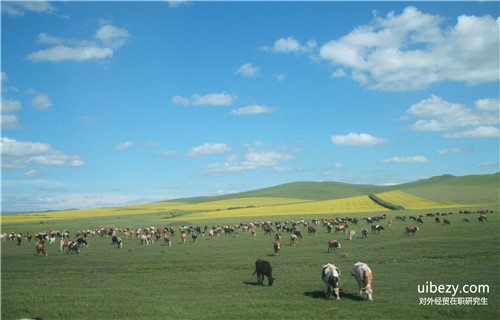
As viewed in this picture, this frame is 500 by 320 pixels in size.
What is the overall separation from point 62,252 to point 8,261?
621 cm

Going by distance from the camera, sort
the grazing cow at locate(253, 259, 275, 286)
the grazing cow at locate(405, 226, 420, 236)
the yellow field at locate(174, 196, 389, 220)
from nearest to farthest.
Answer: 1. the grazing cow at locate(253, 259, 275, 286)
2. the grazing cow at locate(405, 226, 420, 236)
3. the yellow field at locate(174, 196, 389, 220)

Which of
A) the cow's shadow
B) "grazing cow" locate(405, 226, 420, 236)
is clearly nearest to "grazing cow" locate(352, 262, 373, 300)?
the cow's shadow

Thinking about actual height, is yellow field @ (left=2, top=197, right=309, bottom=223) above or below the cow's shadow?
below

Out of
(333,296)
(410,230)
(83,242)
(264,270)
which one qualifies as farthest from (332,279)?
(83,242)

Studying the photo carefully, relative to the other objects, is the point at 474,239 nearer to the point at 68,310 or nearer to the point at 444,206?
the point at 68,310

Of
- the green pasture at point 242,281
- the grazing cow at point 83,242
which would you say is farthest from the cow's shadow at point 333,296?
the grazing cow at point 83,242

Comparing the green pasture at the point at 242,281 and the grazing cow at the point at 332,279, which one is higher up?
the grazing cow at the point at 332,279

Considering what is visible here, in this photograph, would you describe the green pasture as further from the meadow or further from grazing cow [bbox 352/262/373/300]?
grazing cow [bbox 352/262/373/300]

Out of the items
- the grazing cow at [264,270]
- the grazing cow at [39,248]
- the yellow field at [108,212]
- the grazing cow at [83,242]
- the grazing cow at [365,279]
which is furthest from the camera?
the yellow field at [108,212]

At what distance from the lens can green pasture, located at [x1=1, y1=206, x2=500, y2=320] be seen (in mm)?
14742

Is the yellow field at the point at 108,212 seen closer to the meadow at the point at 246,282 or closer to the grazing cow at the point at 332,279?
the meadow at the point at 246,282

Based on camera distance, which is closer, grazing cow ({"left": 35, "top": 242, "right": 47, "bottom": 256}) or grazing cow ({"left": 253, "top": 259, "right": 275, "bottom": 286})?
grazing cow ({"left": 253, "top": 259, "right": 275, "bottom": 286})

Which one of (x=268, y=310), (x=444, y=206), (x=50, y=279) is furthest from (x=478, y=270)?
(x=444, y=206)

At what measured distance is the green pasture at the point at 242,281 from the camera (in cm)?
1474
